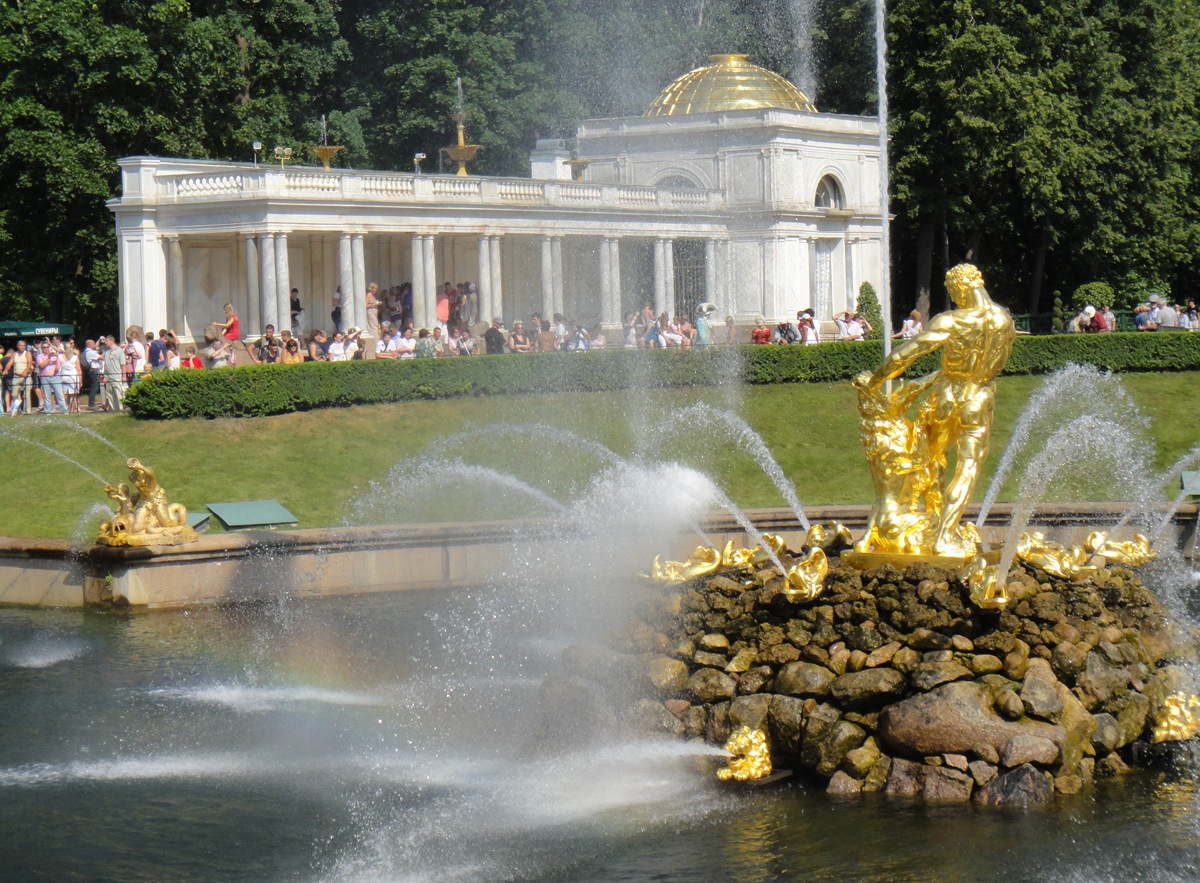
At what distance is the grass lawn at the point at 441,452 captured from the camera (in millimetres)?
28234

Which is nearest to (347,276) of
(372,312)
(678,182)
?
(372,312)

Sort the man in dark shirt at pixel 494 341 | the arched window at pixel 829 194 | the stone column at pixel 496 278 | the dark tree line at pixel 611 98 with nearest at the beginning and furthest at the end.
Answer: the man in dark shirt at pixel 494 341, the dark tree line at pixel 611 98, the stone column at pixel 496 278, the arched window at pixel 829 194

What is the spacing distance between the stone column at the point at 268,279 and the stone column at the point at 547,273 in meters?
9.52

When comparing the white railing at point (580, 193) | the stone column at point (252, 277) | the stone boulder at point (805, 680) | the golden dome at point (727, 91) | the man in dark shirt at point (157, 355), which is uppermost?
the golden dome at point (727, 91)

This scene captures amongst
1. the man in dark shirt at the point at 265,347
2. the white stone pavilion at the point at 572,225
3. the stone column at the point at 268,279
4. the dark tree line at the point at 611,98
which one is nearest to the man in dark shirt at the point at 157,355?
the man in dark shirt at the point at 265,347

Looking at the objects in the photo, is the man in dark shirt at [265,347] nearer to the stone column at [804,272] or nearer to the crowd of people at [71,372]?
the crowd of people at [71,372]

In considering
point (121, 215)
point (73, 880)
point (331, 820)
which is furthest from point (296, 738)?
point (121, 215)

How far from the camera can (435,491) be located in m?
28.7

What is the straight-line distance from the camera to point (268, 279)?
43.5 metres

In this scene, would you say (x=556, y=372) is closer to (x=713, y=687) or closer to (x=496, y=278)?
(x=496, y=278)

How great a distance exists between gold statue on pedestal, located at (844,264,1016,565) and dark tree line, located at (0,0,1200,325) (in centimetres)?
3363

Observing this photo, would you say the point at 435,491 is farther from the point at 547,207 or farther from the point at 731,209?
the point at 731,209

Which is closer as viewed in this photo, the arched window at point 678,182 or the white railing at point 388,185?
the white railing at point 388,185

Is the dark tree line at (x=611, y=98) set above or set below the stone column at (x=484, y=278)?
above
